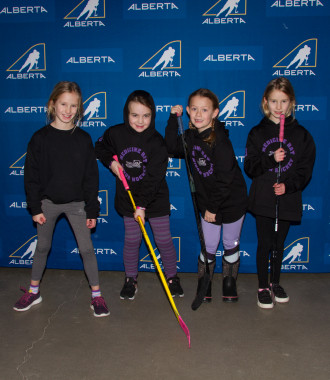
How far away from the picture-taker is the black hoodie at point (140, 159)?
3016 mm

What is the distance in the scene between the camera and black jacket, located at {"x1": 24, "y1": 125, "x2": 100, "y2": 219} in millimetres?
2820

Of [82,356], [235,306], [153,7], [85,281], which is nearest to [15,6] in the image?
[153,7]

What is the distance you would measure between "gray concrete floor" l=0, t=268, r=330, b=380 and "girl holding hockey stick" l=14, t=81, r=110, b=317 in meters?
0.22

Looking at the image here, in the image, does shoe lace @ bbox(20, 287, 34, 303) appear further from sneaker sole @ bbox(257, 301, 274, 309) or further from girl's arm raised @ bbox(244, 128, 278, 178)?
girl's arm raised @ bbox(244, 128, 278, 178)

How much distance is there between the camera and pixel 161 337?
2605 mm

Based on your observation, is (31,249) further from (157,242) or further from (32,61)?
(32,61)

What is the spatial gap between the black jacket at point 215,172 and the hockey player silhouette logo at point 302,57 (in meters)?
0.85

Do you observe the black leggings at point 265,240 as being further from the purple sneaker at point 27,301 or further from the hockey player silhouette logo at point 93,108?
the purple sneaker at point 27,301

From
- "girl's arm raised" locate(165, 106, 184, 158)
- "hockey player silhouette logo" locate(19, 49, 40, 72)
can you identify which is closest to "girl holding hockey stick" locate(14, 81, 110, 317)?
"girl's arm raised" locate(165, 106, 184, 158)

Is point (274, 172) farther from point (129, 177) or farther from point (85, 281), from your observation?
point (85, 281)

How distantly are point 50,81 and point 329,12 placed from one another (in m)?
2.36

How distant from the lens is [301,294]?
10.6 ft

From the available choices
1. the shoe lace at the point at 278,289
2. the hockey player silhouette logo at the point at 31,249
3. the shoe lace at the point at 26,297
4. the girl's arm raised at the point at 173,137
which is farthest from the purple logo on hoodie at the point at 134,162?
the shoe lace at the point at 278,289

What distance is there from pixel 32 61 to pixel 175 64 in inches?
48.0
